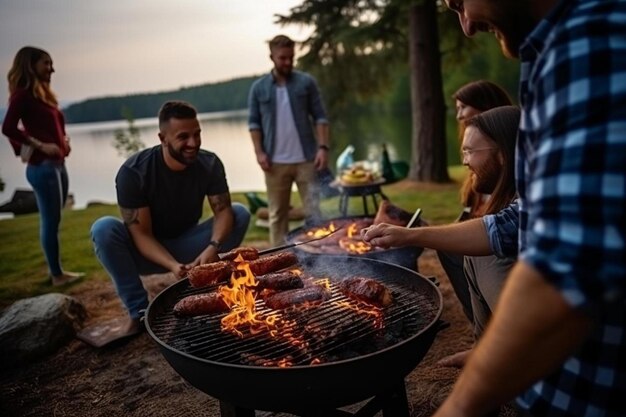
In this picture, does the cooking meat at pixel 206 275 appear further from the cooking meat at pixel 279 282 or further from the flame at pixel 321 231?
the flame at pixel 321 231

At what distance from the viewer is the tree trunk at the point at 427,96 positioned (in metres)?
10.8

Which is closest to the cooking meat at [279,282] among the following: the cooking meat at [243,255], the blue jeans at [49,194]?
the cooking meat at [243,255]

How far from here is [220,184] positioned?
4.75 metres

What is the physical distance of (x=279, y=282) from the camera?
114 inches

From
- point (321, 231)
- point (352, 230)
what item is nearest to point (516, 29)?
point (352, 230)

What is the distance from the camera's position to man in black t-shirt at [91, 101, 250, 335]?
421 cm

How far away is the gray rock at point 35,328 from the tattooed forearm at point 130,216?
1.04 m

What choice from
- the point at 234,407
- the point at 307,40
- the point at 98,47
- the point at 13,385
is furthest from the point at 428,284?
the point at 307,40

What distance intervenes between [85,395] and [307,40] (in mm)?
10544

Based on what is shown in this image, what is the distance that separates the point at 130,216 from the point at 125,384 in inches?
57.2

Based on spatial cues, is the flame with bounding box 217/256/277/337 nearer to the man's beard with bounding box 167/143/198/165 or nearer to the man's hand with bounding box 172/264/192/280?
the man's hand with bounding box 172/264/192/280

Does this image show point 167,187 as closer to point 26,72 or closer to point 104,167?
point 26,72

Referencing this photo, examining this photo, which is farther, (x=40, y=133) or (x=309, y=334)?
(x=40, y=133)

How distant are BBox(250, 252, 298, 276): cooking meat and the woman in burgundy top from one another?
368 cm
